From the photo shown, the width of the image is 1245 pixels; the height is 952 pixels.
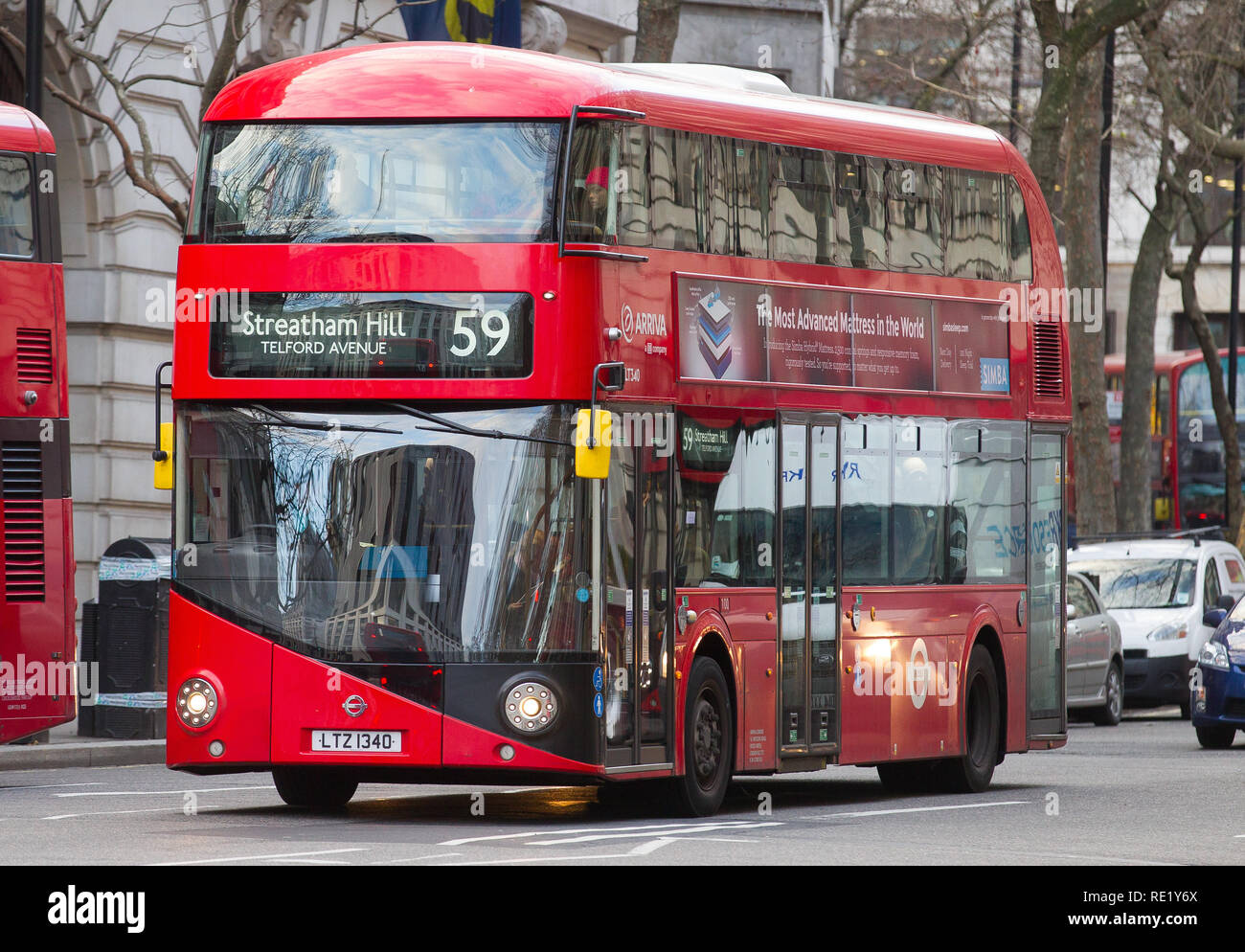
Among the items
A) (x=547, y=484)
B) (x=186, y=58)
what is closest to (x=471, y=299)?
(x=547, y=484)

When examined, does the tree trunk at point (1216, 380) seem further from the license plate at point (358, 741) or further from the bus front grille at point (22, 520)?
the license plate at point (358, 741)

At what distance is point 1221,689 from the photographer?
2178 cm

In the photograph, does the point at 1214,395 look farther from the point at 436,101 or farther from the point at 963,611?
the point at 436,101

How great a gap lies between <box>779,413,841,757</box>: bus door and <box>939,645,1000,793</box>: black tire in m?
1.96

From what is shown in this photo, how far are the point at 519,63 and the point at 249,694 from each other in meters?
3.62

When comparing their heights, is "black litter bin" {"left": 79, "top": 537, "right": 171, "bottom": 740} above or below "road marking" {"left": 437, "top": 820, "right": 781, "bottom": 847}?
above

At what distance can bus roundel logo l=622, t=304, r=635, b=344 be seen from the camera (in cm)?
1296

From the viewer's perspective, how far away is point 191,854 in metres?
10.8

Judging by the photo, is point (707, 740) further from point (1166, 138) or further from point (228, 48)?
point (1166, 138)

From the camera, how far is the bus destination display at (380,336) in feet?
41.3

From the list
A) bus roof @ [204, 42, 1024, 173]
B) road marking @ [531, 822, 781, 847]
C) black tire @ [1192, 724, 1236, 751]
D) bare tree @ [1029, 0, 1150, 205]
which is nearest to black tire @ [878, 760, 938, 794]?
road marking @ [531, 822, 781, 847]

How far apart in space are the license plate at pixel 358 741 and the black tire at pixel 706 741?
5.61 ft

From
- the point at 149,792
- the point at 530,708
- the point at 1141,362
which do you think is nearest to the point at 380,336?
the point at 530,708

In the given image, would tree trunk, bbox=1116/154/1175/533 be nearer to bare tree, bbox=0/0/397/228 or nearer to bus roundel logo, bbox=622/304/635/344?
bare tree, bbox=0/0/397/228
